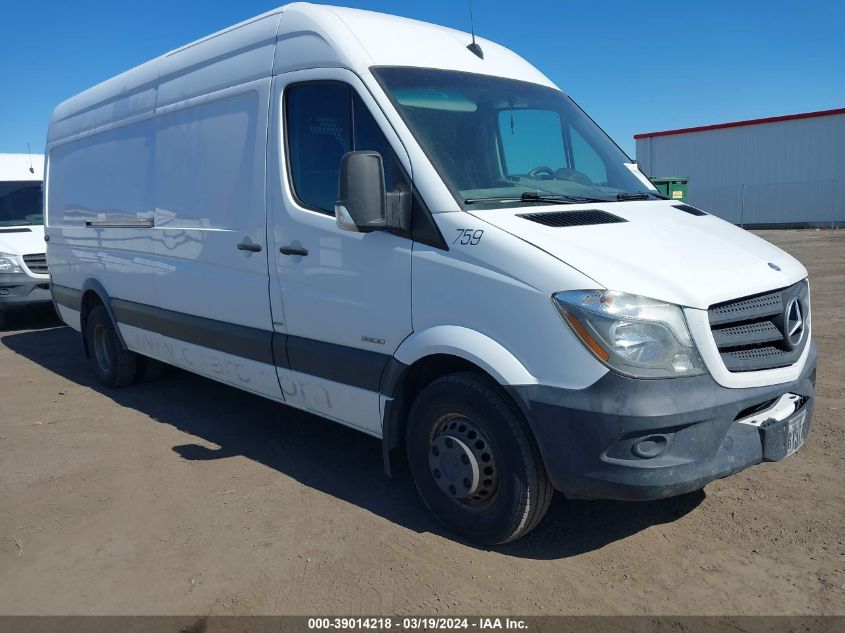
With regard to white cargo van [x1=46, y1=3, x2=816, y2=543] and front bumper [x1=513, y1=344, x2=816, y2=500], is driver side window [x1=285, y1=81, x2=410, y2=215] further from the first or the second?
front bumper [x1=513, y1=344, x2=816, y2=500]

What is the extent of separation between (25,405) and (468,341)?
505 cm

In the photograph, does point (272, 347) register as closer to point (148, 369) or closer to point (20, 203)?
point (148, 369)

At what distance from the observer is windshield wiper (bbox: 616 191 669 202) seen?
4285 mm

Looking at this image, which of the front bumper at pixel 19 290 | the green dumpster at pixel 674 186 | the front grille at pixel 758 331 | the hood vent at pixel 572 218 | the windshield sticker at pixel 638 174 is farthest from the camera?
the green dumpster at pixel 674 186

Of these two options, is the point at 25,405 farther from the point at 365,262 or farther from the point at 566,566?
the point at 566,566

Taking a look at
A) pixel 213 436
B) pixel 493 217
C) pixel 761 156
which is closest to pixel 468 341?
pixel 493 217

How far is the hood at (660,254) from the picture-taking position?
3182 mm

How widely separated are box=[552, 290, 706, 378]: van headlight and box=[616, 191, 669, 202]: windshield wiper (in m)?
1.29

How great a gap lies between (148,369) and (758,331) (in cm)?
578

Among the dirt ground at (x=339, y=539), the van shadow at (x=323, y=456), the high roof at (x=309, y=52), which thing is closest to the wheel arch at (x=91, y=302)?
the van shadow at (x=323, y=456)

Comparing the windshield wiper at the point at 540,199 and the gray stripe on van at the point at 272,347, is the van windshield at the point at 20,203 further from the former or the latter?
the windshield wiper at the point at 540,199

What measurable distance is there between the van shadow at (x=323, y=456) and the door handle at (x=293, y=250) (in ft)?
4.67

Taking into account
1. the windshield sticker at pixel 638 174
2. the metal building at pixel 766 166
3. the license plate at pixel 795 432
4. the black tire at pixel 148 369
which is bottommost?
the black tire at pixel 148 369

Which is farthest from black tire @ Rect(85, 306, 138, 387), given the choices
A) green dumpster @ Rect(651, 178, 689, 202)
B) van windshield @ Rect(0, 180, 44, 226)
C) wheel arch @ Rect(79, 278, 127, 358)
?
green dumpster @ Rect(651, 178, 689, 202)
